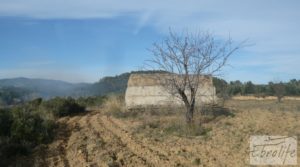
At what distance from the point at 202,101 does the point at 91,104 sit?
1691cm

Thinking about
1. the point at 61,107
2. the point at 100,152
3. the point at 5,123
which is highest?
the point at 61,107

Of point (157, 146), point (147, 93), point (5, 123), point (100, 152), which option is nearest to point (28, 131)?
point (5, 123)

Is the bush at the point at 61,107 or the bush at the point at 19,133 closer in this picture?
the bush at the point at 19,133

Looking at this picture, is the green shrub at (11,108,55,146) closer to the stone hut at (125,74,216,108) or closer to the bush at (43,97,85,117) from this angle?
the bush at (43,97,85,117)

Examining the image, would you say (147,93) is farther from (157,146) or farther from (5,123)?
(157,146)

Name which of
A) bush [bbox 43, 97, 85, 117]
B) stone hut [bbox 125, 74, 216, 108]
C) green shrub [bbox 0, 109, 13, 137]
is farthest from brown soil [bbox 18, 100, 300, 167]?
bush [bbox 43, 97, 85, 117]

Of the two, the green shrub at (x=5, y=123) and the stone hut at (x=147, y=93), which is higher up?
the stone hut at (x=147, y=93)

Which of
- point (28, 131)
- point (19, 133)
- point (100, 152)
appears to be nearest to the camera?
point (100, 152)

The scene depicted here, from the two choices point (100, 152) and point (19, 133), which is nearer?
point (100, 152)

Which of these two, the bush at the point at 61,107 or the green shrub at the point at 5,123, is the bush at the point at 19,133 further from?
the bush at the point at 61,107

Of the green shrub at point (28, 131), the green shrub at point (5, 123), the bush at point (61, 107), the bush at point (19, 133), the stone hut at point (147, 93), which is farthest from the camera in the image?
the bush at point (61, 107)

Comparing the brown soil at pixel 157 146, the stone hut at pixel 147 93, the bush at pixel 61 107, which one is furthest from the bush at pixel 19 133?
the stone hut at pixel 147 93

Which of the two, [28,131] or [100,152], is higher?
[28,131]

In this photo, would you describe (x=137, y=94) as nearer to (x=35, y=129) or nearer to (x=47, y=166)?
(x=35, y=129)
